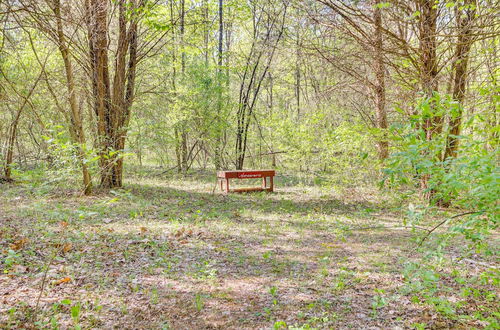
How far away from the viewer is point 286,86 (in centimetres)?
2058

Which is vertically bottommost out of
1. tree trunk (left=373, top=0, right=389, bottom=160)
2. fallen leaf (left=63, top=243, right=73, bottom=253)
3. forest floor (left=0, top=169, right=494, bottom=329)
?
forest floor (left=0, top=169, right=494, bottom=329)

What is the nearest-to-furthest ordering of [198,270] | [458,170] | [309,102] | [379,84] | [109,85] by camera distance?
[458,170] < [198,270] < [379,84] < [109,85] < [309,102]

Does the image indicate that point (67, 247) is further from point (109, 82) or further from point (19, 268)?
point (109, 82)

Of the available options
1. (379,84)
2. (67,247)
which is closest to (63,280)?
(67,247)

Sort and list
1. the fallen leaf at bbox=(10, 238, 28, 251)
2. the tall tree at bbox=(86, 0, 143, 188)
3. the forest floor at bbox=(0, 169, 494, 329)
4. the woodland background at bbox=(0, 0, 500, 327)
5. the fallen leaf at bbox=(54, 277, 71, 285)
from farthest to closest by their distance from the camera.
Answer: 1. the tall tree at bbox=(86, 0, 143, 188)
2. the fallen leaf at bbox=(10, 238, 28, 251)
3. the fallen leaf at bbox=(54, 277, 71, 285)
4. the forest floor at bbox=(0, 169, 494, 329)
5. the woodland background at bbox=(0, 0, 500, 327)

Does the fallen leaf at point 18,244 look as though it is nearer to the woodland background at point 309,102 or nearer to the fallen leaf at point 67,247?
the woodland background at point 309,102

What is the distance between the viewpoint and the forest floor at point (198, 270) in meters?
3.00

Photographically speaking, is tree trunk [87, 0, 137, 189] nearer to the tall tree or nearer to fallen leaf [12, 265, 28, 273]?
the tall tree

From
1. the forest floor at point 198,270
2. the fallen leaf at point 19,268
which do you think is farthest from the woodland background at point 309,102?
the fallen leaf at point 19,268

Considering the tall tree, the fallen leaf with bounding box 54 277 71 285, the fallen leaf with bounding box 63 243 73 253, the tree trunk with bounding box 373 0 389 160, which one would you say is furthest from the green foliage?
the tall tree

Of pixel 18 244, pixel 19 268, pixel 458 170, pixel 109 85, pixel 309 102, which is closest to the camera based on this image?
pixel 458 170

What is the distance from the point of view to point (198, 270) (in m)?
4.16

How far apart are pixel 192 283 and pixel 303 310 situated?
128cm

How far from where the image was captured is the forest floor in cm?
300
